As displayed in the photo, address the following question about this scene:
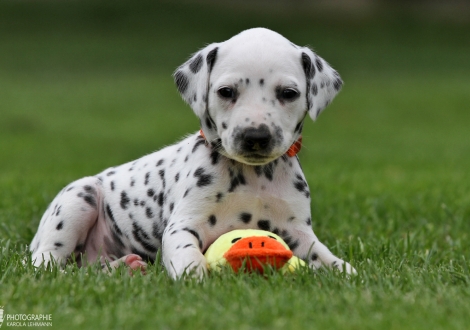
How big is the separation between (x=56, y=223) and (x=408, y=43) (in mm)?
33119

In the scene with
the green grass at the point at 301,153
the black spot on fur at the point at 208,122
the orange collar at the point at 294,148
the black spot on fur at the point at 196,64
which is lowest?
the green grass at the point at 301,153

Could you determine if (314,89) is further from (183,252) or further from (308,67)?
(183,252)

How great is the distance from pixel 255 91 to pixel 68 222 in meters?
1.91

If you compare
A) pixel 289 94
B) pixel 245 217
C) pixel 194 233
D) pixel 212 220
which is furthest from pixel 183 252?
pixel 289 94

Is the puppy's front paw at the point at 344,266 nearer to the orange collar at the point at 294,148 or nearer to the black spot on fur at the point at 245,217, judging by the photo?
the black spot on fur at the point at 245,217

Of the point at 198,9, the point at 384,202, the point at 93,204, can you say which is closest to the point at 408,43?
the point at 198,9

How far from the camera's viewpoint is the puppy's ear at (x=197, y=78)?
5.33 m

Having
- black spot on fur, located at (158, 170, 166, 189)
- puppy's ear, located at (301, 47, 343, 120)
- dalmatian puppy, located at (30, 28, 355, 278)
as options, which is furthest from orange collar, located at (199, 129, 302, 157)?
black spot on fur, located at (158, 170, 166, 189)

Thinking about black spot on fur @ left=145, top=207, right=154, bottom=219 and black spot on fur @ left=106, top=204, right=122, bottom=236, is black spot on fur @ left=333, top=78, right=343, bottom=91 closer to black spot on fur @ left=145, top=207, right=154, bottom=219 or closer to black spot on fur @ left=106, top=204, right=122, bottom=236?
black spot on fur @ left=145, top=207, right=154, bottom=219

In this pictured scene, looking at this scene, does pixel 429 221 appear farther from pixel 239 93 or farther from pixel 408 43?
pixel 408 43

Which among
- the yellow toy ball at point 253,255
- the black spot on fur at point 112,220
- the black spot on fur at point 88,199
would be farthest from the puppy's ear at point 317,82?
the black spot on fur at point 88,199

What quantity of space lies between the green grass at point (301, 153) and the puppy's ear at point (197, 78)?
1.24 m

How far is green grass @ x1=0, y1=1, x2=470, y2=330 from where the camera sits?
4.15 metres

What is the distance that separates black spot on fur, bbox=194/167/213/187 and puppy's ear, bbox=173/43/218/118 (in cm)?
38
